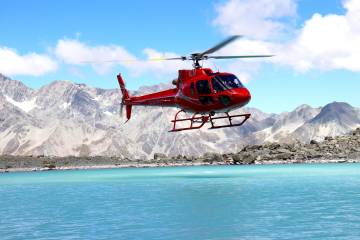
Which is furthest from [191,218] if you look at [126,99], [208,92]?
[126,99]

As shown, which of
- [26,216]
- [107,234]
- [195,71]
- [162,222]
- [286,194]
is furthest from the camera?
[286,194]

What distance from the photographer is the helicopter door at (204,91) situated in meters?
50.3

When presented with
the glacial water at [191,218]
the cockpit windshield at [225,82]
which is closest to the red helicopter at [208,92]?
the cockpit windshield at [225,82]

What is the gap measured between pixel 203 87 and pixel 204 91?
1.25 feet

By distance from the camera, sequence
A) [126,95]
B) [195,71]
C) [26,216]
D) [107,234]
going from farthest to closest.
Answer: [126,95], [195,71], [26,216], [107,234]

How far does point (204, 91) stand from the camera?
1994 inches

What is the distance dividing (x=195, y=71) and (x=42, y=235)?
22.6 m

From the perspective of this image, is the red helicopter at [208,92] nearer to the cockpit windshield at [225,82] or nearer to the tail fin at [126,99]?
the cockpit windshield at [225,82]

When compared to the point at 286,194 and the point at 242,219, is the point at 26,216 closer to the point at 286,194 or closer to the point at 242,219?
the point at 242,219

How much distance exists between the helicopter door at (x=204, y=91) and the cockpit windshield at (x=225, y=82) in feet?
2.94

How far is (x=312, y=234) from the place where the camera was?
112 feet

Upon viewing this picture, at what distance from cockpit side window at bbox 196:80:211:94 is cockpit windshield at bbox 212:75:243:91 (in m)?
0.81

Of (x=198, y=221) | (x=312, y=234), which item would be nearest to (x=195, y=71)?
(x=198, y=221)

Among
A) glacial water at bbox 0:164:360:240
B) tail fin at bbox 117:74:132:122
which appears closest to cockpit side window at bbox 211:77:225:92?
glacial water at bbox 0:164:360:240
